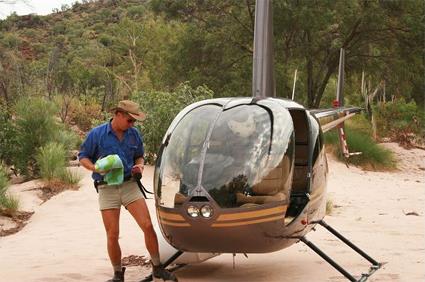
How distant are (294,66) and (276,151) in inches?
702

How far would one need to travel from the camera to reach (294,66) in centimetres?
2278

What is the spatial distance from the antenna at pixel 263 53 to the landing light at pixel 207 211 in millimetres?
2014

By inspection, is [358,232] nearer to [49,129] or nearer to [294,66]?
[49,129]

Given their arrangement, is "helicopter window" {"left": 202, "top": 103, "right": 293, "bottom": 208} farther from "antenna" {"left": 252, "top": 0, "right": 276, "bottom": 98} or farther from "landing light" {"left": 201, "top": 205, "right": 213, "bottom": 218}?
"antenna" {"left": 252, "top": 0, "right": 276, "bottom": 98}

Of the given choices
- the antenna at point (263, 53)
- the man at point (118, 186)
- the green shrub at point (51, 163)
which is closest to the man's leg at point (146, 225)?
the man at point (118, 186)

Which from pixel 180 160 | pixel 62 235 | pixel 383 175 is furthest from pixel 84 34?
pixel 180 160

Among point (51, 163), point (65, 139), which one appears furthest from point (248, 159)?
point (65, 139)

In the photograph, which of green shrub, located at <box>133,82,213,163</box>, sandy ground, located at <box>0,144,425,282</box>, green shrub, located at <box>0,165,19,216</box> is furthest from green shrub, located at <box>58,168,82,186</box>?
green shrub, located at <box>133,82,213,163</box>

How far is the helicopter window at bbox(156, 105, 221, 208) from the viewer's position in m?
5.19

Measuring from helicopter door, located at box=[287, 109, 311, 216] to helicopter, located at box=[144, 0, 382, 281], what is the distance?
0.06m

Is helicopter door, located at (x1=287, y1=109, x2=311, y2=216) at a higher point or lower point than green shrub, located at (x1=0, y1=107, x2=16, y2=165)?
higher

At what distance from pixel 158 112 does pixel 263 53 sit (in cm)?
876

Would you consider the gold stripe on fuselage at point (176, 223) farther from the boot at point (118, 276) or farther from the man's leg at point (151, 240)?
the boot at point (118, 276)

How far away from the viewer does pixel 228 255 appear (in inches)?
300
